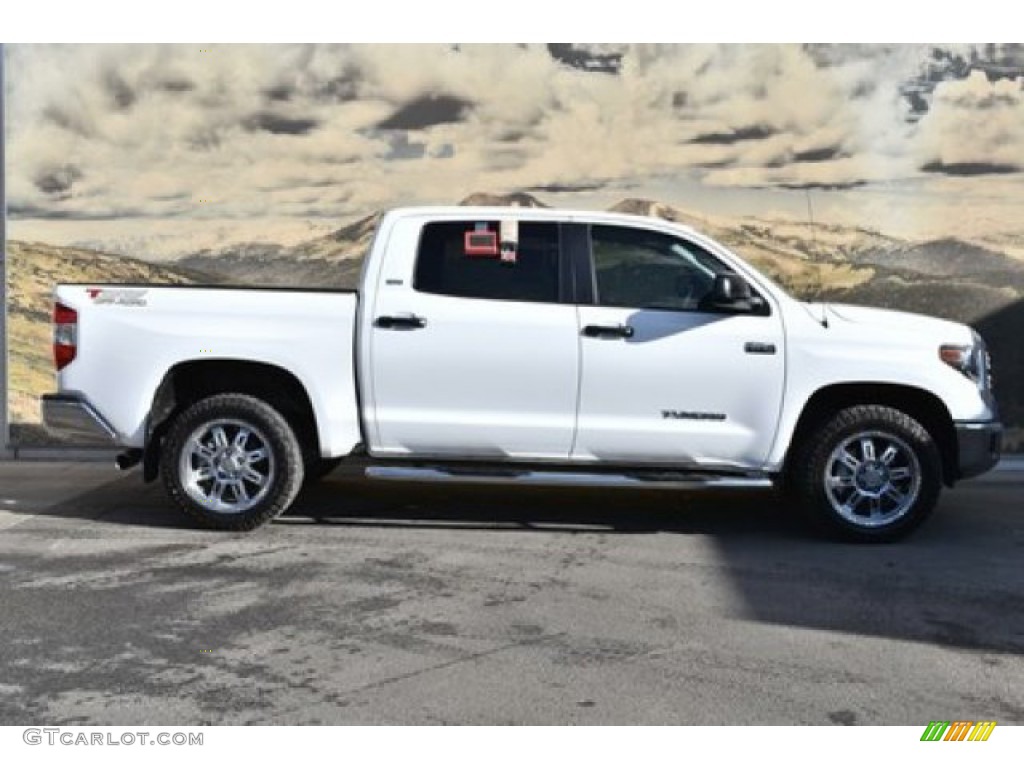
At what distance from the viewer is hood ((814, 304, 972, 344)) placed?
6895mm

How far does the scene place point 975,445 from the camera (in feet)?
22.5

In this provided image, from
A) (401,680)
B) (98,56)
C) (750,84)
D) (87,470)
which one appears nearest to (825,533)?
(401,680)

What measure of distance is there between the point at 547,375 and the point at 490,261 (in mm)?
766

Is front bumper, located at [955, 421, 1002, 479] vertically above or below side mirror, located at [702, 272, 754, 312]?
below

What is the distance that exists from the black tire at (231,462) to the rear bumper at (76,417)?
36 centimetres

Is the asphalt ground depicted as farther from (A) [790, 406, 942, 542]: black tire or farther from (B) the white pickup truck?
(B) the white pickup truck

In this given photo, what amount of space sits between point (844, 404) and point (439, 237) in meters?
2.59

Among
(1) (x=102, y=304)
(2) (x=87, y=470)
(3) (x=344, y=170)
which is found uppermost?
(3) (x=344, y=170)

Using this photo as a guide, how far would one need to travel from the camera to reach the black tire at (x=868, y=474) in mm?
6867

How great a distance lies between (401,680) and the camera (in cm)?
467

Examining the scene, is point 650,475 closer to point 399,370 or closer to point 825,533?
point 825,533

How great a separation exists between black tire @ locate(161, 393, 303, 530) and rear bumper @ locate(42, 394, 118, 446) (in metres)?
0.36

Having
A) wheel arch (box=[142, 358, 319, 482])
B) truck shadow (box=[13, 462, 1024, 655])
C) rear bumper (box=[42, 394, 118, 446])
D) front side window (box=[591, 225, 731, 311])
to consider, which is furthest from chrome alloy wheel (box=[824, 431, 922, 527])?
rear bumper (box=[42, 394, 118, 446])

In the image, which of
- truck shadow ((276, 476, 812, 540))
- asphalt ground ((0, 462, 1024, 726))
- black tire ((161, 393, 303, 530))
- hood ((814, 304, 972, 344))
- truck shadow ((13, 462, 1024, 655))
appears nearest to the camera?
asphalt ground ((0, 462, 1024, 726))
